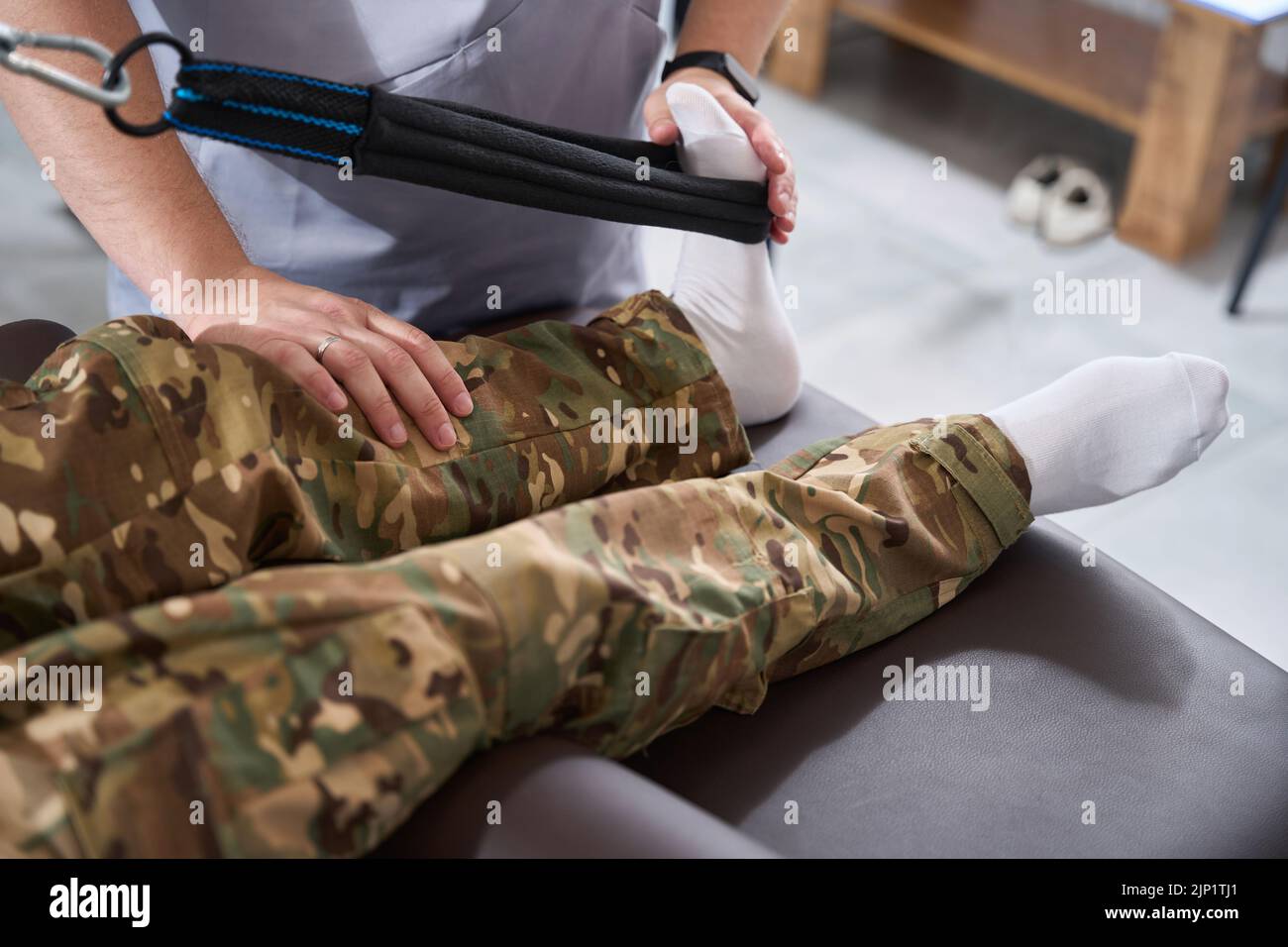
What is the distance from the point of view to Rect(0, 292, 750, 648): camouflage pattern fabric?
27.2 inches

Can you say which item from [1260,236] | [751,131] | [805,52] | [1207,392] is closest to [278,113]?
[751,131]

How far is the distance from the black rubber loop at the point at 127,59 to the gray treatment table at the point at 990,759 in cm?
37

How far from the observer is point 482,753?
0.65 m

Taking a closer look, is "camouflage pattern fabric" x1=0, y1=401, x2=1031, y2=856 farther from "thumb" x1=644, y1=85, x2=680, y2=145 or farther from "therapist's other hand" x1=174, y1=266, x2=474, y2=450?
"thumb" x1=644, y1=85, x2=680, y2=145

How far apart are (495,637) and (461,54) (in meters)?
0.51

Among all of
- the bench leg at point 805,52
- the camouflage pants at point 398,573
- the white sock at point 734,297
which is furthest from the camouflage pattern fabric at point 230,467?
the bench leg at point 805,52

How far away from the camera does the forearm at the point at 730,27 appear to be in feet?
3.70

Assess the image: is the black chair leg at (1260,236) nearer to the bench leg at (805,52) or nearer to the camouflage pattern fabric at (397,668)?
the bench leg at (805,52)

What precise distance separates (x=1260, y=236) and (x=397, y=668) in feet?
4.98

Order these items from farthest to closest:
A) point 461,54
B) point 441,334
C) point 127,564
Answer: point 441,334
point 461,54
point 127,564

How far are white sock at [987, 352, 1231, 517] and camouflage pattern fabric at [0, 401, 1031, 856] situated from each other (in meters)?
0.19

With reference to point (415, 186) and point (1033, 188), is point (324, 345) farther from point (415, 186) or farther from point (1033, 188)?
point (1033, 188)
